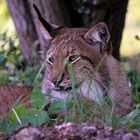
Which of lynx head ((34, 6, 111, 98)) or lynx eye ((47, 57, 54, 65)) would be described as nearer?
lynx head ((34, 6, 111, 98))

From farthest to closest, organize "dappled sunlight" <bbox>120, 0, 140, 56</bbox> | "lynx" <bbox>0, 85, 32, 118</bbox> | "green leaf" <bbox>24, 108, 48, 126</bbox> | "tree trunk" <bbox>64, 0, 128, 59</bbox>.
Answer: "dappled sunlight" <bbox>120, 0, 140, 56</bbox>, "tree trunk" <bbox>64, 0, 128, 59</bbox>, "lynx" <bbox>0, 85, 32, 118</bbox>, "green leaf" <bbox>24, 108, 48, 126</bbox>

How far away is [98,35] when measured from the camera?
221 inches

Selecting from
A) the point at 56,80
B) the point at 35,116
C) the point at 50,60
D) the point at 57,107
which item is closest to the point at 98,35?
the point at 50,60

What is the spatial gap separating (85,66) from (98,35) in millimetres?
306

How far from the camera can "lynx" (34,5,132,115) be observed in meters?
5.25

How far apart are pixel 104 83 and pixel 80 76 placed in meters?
0.23

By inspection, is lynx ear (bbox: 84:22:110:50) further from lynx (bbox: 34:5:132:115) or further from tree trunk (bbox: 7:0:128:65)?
tree trunk (bbox: 7:0:128:65)

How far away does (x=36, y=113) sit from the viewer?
14.6ft

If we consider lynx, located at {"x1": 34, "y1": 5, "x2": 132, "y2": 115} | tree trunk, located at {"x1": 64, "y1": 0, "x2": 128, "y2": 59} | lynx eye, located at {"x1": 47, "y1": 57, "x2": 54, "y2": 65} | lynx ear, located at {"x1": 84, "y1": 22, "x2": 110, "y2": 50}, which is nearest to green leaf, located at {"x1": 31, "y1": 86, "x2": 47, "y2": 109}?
lynx, located at {"x1": 34, "y1": 5, "x2": 132, "y2": 115}

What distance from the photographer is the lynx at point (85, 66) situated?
5246 mm

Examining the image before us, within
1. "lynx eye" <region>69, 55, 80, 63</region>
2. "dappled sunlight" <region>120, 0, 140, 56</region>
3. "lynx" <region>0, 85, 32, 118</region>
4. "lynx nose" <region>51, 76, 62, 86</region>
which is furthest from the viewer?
"dappled sunlight" <region>120, 0, 140, 56</region>

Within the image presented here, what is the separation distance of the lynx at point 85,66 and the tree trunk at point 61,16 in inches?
62.8

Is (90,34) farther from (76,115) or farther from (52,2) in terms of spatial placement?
(52,2)

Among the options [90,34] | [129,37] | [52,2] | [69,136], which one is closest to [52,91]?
[90,34]
